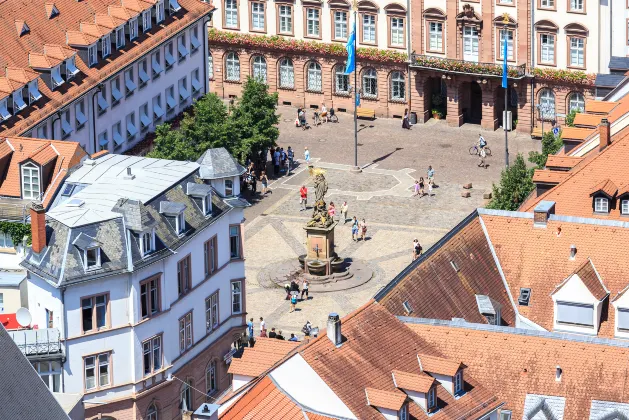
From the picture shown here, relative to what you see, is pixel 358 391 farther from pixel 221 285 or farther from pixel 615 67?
pixel 615 67

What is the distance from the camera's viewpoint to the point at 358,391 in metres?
103

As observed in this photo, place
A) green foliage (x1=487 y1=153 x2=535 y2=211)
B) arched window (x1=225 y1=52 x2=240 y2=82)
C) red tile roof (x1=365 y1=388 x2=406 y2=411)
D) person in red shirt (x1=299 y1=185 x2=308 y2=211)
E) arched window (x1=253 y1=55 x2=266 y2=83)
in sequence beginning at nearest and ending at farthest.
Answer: red tile roof (x1=365 y1=388 x2=406 y2=411) < green foliage (x1=487 y1=153 x2=535 y2=211) < person in red shirt (x1=299 y1=185 x2=308 y2=211) < arched window (x1=253 y1=55 x2=266 y2=83) < arched window (x1=225 y1=52 x2=240 y2=82)

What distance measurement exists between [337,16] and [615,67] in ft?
113

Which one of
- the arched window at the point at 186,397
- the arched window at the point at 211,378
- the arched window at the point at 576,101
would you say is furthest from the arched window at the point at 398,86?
the arched window at the point at 186,397

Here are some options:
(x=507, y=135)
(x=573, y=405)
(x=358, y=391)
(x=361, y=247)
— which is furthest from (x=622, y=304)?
(x=507, y=135)

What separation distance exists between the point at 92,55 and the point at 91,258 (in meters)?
40.6

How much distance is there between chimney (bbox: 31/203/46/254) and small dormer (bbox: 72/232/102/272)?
6.29 ft

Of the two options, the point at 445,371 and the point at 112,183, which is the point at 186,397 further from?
the point at 445,371

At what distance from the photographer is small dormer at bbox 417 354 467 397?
4171 inches

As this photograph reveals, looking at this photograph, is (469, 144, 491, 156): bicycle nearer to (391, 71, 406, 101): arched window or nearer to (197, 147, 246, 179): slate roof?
(391, 71, 406, 101): arched window

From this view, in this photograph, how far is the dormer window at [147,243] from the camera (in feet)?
397

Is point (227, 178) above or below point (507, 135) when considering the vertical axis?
above

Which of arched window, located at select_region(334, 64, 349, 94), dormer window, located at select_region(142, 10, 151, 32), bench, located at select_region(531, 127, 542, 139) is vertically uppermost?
dormer window, located at select_region(142, 10, 151, 32)

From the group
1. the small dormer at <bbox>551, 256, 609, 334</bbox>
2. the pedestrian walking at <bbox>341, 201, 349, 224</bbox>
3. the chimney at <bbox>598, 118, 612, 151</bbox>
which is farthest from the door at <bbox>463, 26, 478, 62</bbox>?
the small dormer at <bbox>551, 256, 609, 334</bbox>
